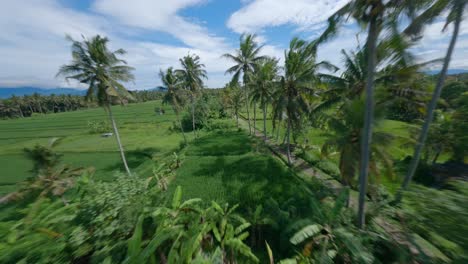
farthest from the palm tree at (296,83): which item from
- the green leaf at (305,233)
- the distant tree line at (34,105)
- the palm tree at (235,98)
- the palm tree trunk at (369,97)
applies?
the distant tree line at (34,105)

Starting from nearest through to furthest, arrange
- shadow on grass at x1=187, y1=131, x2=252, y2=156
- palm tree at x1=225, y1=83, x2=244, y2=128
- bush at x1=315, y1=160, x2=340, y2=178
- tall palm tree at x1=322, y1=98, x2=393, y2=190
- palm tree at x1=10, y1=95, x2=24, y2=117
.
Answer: tall palm tree at x1=322, y1=98, x2=393, y2=190
bush at x1=315, y1=160, x2=340, y2=178
shadow on grass at x1=187, y1=131, x2=252, y2=156
palm tree at x1=225, y1=83, x2=244, y2=128
palm tree at x1=10, y1=95, x2=24, y2=117

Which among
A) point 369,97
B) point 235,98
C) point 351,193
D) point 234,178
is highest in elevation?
point 369,97

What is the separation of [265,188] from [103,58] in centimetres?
1189

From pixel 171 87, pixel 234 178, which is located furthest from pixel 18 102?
pixel 234 178

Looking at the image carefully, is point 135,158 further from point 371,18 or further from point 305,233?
point 371,18

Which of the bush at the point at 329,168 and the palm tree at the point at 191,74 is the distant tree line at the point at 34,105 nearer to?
the palm tree at the point at 191,74

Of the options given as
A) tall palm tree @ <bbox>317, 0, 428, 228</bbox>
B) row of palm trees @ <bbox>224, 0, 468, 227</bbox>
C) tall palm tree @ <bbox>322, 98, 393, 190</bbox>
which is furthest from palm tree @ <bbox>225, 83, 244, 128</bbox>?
tall palm tree @ <bbox>317, 0, 428, 228</bbox>

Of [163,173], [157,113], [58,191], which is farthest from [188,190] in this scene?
[157,113]

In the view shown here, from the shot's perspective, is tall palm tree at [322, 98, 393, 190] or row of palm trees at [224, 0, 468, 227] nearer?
row of palm trees at [224, 0, 468, 227]

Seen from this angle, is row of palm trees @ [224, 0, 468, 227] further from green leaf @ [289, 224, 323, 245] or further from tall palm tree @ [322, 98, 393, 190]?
green leaf @ [289, 224, 323, 245]

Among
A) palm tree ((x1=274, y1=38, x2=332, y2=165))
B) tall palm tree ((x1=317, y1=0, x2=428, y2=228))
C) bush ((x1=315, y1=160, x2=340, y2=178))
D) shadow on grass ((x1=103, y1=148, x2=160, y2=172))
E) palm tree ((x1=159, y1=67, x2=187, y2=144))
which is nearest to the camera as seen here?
tall palm tree ((x1=317, y1=0, x2=428, y2=228))

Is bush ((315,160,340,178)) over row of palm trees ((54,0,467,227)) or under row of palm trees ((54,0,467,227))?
under

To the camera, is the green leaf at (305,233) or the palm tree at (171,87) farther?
A: the palm tree at (171,87)

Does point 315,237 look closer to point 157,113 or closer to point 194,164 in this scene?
point 194,164
